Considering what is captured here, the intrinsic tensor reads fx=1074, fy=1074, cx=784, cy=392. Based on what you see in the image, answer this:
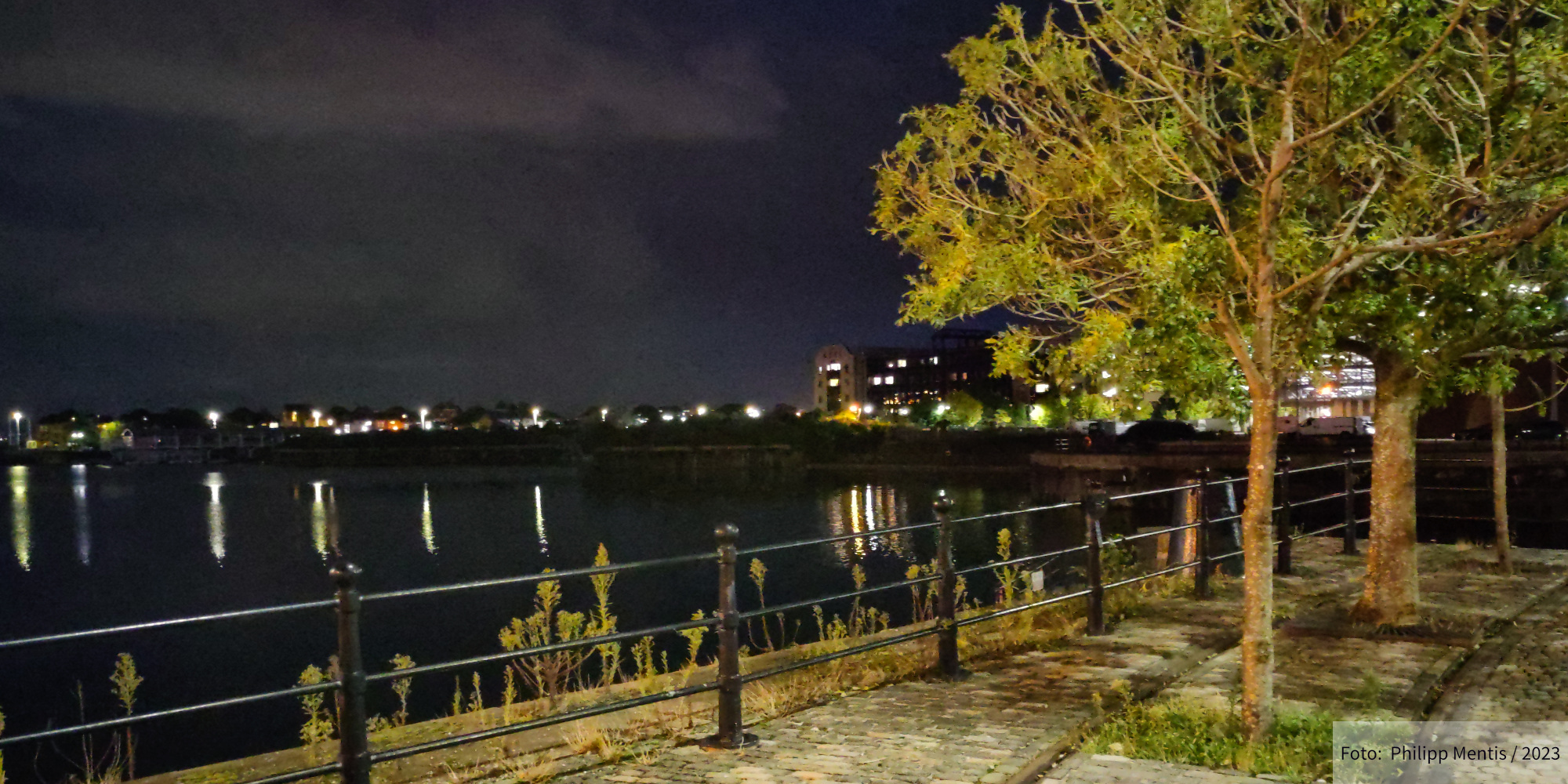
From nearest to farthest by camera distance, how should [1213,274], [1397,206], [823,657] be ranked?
1. [1213,274]
2. [823,657]
3. [1397,206]

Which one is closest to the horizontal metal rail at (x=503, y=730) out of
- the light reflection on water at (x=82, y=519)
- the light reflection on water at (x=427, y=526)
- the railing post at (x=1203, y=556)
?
the railing post at (x=1203, y=556)

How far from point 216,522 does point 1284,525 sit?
70.8 m

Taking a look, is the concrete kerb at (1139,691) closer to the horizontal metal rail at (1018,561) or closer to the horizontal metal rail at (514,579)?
the horizontal metal rail at (1018,561)

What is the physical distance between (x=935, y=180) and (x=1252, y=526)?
374 centimetres

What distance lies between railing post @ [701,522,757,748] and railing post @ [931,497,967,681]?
1.96 metres

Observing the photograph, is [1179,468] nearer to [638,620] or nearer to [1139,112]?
[638,620]

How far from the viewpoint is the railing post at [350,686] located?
5254 millimetres

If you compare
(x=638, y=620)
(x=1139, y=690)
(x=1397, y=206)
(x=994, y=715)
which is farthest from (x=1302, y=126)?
(x=638, y=620)

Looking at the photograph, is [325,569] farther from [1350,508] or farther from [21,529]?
[1350,508]

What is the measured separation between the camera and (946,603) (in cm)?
794

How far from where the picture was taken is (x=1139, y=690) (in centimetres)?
755

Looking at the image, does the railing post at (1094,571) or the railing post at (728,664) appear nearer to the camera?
the railing post at (728,664)

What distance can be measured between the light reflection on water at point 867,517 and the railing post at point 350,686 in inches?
1273

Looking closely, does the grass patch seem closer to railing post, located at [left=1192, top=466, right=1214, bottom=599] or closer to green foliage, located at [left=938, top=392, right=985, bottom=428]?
railing post, located at [left=1192, top=466, right=1214, bottom=599]
